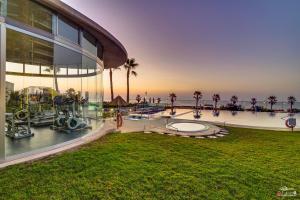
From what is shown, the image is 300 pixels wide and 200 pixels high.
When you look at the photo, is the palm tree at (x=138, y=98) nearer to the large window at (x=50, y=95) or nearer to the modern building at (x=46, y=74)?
the modern building at (x=46, y=74)

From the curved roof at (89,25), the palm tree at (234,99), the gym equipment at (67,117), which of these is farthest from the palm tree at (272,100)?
the gym equipment at (67,117)

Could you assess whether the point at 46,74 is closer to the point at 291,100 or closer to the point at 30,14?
the point at 30,14

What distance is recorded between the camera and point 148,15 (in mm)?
14906

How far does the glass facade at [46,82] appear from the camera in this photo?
4797mm

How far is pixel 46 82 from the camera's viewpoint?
23.5 ft

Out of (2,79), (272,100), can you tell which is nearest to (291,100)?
(272,100)

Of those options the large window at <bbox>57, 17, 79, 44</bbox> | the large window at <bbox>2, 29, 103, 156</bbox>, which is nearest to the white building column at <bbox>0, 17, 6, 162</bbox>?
the large window at <bbox>2, 29, 103, 156</bbox>

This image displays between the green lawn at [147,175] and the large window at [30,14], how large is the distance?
321cm

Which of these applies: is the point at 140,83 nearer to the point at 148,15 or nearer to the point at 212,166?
the point at 148,15

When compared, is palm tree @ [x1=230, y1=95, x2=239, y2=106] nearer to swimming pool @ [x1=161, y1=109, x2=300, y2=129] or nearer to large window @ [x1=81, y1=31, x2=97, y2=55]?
swimming pool @ [x1=161, y1=109, x2=300, y2=129]

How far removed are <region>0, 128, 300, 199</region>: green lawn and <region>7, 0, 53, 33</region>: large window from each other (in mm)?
3215

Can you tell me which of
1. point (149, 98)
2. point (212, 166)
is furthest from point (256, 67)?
point (212, 166)

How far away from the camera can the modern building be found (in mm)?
4502

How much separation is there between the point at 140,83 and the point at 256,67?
19.0 metres
